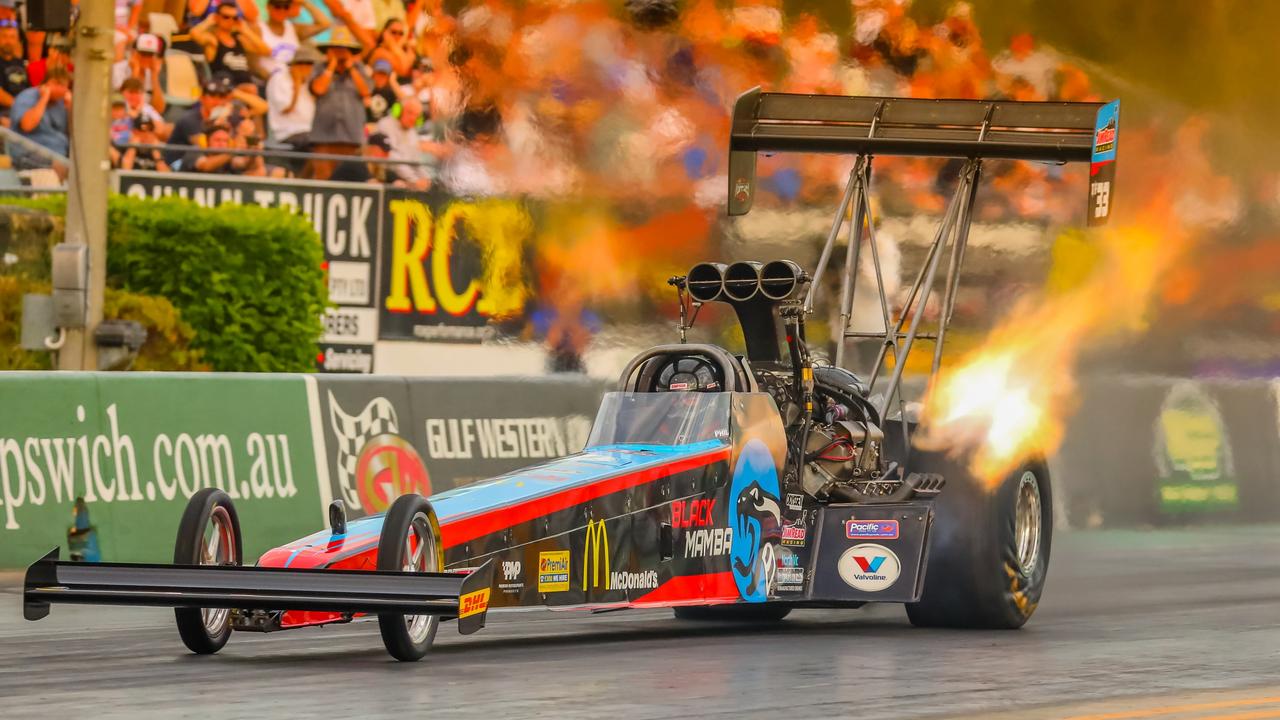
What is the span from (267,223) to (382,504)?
5651 millimetres

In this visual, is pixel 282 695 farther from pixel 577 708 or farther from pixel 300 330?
pixel 300 330

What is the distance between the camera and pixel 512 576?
29.3ft

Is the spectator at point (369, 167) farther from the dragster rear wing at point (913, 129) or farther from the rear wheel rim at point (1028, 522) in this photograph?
the rear wheel rim at point (1028, 522)

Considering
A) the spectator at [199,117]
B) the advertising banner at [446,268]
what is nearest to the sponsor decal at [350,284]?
the advertising banner at [446,268]

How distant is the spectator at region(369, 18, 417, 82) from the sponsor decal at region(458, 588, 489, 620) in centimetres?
1415

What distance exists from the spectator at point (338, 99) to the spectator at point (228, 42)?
66cm

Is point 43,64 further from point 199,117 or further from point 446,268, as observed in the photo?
point 446,268

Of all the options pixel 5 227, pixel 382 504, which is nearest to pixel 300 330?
pixel 5 227

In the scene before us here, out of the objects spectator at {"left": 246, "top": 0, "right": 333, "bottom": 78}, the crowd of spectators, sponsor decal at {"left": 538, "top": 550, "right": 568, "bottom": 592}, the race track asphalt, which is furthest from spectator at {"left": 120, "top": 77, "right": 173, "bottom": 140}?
sponsor decal at {"left": 538, "top": 550, "right": 568, "bottom": 592}

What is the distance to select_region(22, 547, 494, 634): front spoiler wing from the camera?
26.2 feet

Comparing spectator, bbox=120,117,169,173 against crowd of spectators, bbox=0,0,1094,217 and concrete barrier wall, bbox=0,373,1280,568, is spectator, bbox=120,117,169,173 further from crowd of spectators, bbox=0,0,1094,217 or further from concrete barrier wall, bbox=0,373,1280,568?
concrete barrier wall, bbox=0,373,1280,568

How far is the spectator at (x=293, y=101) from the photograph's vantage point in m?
21.5

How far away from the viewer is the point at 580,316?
2131 cm

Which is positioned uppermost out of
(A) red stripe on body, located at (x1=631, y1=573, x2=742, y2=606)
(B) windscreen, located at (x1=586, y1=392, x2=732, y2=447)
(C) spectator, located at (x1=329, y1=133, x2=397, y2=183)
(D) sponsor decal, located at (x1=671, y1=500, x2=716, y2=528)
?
(C) spectator, located at (x1=329, y1=133, x2=397, y2=183)
